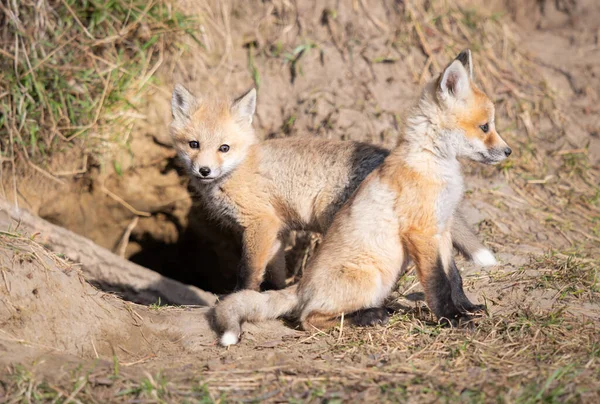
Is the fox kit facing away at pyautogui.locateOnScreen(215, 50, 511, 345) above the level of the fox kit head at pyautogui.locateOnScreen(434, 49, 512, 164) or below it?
below

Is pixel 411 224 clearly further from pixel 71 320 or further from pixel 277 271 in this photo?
pixel 71 320

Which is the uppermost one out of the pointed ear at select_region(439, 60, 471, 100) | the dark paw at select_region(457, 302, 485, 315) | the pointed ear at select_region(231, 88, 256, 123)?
the pointed ear at select_region(439, 60, 471, 100)

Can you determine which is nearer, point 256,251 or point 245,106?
point 256,251

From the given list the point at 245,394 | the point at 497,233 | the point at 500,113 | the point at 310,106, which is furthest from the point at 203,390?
the point at 500,113

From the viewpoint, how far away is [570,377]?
2.99m

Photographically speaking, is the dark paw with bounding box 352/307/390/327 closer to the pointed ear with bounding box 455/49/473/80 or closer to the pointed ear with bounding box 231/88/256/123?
the pointed ear with bounding box 455/49/473/80

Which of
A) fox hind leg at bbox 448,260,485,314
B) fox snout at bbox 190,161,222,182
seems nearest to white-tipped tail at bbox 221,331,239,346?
fox hind leg at bbox 448,260,485,314

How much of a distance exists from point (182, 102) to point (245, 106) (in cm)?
60

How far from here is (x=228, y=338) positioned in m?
3.83

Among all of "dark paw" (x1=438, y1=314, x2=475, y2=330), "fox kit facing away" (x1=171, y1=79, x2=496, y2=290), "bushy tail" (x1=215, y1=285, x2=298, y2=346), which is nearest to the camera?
"dark paw" (x1=438, y1=314, x2=475, y2=330)

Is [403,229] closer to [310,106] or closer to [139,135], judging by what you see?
[310,106]

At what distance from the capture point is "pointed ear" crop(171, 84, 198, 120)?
548 centimetres

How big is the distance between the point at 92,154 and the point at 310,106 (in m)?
2.54

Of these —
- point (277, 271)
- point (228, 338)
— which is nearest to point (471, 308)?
point (228, 338)
